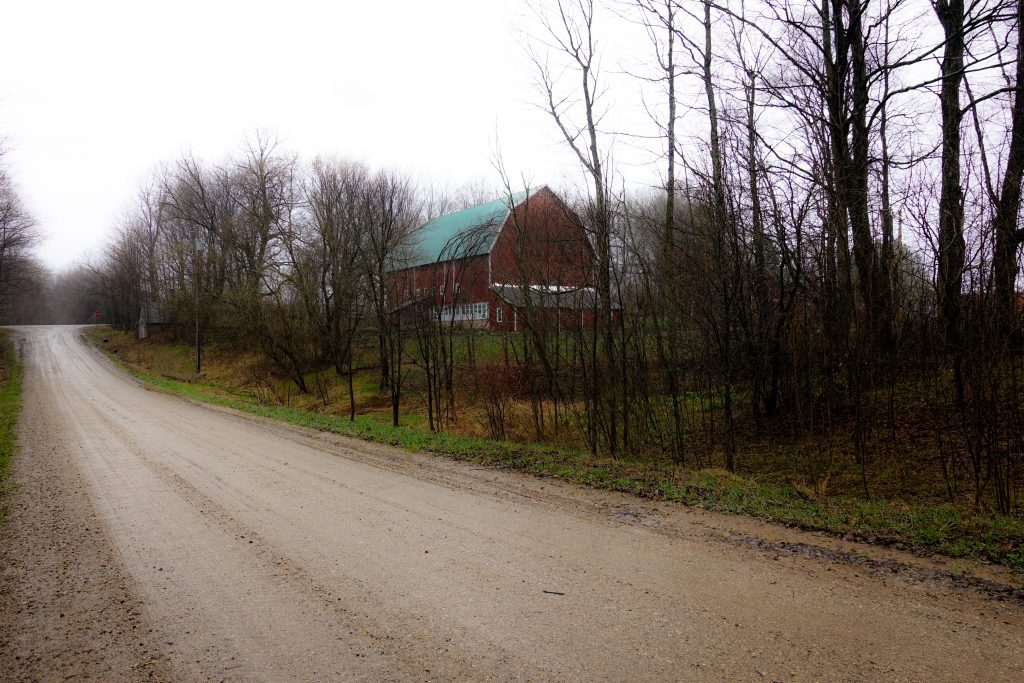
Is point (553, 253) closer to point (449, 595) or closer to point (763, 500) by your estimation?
point (763, 500)

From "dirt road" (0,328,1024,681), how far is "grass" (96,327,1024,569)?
18.6 inches

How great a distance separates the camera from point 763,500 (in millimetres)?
6473

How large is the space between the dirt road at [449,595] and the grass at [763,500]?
47 cm

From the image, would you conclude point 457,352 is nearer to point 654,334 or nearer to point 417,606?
point 654,334

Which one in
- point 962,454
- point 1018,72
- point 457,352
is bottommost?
point 962,454

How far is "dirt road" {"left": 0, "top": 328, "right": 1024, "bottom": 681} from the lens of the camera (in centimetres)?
331

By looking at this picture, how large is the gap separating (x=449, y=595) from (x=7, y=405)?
77.8ft

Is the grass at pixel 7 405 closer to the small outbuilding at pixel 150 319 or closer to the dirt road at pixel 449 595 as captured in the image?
the dirt road at pixel 449 595

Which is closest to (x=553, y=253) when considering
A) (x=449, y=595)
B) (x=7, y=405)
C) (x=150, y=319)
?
(x=449, y=595)

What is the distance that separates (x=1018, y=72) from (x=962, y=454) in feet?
20.3

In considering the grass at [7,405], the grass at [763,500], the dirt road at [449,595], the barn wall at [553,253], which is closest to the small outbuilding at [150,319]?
the grass at [7,405]

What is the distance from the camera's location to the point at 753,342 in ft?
33.3

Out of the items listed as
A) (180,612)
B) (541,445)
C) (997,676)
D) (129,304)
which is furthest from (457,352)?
(129,304)

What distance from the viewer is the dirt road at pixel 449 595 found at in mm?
3311
